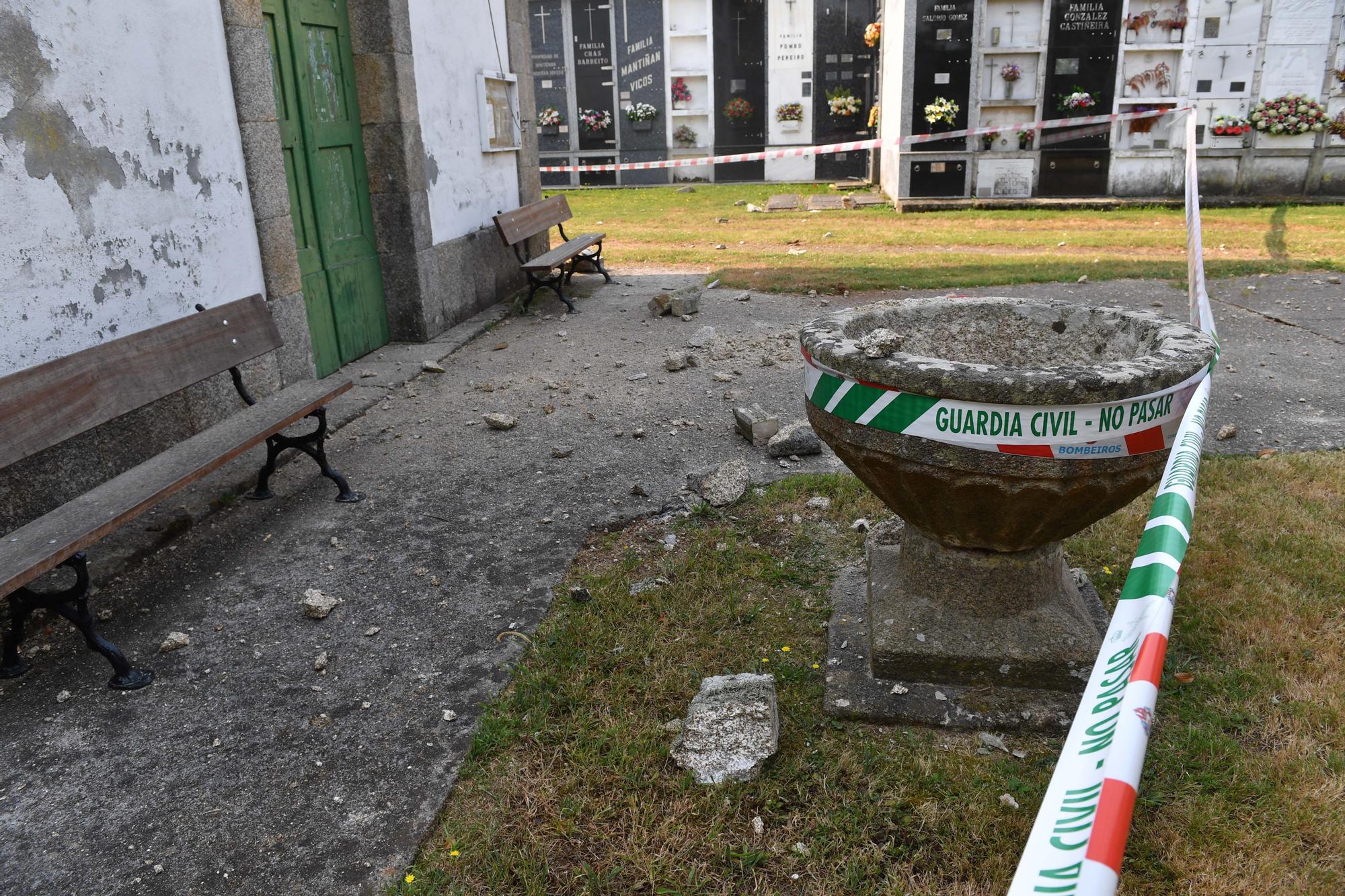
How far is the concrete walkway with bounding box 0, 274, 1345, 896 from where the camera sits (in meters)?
2.35

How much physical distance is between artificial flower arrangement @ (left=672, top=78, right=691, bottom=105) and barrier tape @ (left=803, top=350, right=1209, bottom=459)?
64.3ft

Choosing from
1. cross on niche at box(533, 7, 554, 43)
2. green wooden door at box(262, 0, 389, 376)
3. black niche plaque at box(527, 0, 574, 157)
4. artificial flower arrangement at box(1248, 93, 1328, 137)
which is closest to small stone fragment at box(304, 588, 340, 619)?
green wooden door at box(262, 0, 389, 376)

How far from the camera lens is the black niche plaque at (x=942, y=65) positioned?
13.9 metres

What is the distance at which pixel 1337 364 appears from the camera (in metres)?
5.98

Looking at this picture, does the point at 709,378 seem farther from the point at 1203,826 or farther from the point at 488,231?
the point at 1203,826

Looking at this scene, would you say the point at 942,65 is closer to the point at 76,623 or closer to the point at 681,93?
the point at 681,93

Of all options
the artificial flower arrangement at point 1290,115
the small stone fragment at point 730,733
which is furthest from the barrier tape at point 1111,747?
the artificial flower arrangement at point 1290,115

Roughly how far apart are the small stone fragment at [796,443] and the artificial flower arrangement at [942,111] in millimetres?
11218

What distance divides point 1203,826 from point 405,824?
6.46ft

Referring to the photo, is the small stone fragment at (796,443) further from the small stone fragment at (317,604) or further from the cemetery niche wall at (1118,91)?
the cemetery niche wall at (1118,91)

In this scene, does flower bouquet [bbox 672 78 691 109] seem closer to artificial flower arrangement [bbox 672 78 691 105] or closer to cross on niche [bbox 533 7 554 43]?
artificial flower arrangement [bbox 672 78 691 105]

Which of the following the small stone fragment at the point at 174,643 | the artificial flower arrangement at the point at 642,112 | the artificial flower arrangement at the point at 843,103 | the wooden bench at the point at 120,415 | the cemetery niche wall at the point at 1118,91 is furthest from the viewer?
the artificial flower arrangement at the point at 642,112

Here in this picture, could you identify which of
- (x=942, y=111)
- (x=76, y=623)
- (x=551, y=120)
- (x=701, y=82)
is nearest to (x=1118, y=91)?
(x=942, y=111)

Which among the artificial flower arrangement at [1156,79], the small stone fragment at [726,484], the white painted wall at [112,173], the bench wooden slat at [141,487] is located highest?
the artificial flower arrangement at [1156,79]
